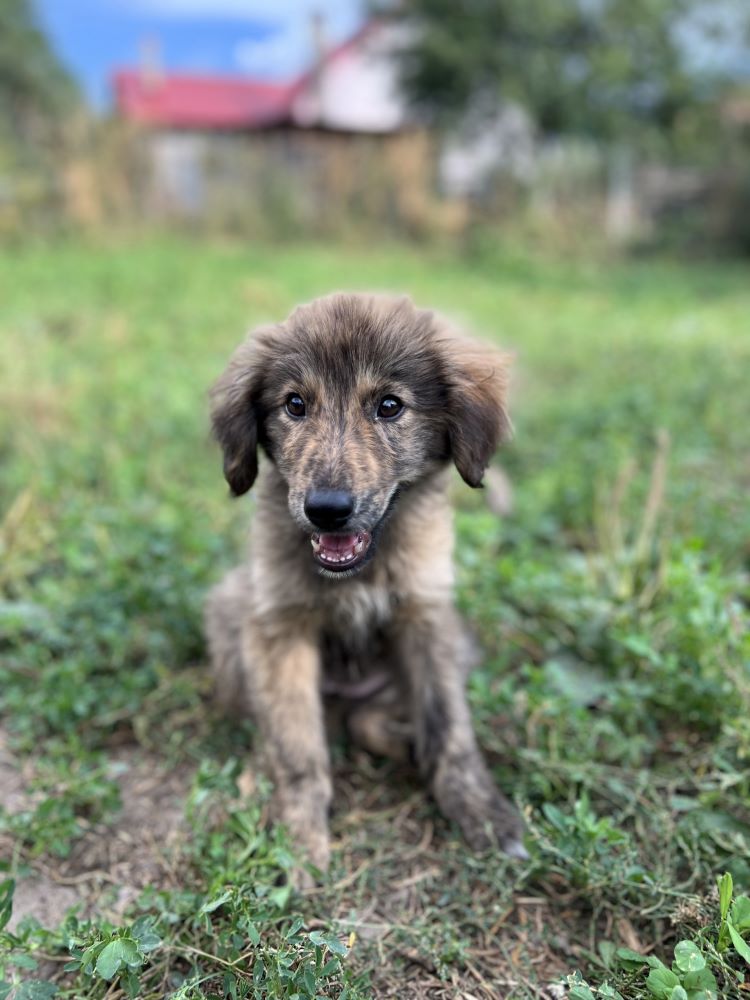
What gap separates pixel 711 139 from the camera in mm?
22938

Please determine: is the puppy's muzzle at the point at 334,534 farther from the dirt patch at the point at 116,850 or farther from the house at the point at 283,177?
the house at the point at 283,177

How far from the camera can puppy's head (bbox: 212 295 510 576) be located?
239cm

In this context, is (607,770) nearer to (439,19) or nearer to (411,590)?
(411,590)

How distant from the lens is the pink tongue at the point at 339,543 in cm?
244

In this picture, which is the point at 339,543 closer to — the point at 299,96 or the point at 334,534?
the point at 334,534

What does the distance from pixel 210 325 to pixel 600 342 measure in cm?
415

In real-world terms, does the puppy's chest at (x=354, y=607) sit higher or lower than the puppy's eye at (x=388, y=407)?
lower

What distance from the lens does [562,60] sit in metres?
21.8

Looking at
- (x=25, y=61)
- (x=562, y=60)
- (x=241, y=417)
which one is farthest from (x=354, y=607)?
(x=25, y=61)

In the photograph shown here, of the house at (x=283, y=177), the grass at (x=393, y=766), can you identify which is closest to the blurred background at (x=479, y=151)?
the house at (x=283, y=177)

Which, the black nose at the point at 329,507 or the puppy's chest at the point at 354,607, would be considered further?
the puppy's chest at the point at 354,607

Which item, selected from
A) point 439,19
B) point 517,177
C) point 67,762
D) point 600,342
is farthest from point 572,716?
point 439,19

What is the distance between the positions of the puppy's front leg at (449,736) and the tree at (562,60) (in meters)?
21.0

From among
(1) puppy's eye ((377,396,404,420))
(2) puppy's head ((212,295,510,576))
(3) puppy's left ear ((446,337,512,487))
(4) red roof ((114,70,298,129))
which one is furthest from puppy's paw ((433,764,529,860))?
(4) red roof ((114,70,298,129))
